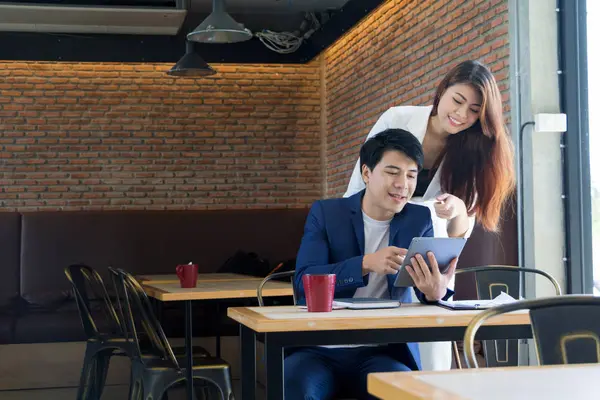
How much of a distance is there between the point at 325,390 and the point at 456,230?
157 centimetres

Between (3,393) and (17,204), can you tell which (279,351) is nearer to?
(3,393)

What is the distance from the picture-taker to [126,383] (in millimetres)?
6184

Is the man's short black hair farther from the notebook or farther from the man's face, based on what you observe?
the notebook

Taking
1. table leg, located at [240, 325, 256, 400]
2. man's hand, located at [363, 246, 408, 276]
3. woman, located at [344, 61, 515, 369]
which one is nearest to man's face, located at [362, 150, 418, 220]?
man's hand, located at [363, 246, 408, 276]

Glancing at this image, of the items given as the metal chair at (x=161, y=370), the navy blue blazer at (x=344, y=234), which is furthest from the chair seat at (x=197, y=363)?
the navy blue blazer at (x=344, y=234)

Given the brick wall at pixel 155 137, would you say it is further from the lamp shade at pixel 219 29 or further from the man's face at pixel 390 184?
the man's face at pixel 390 184

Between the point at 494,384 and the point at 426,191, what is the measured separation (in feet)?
9.49

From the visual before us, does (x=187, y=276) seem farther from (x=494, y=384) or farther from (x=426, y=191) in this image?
(x=494, y=384)

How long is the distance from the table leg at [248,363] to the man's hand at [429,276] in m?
0.48

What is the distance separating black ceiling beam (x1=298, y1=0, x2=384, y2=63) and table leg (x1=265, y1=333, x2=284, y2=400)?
4828 mm

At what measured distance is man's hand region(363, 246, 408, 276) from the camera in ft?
8.12

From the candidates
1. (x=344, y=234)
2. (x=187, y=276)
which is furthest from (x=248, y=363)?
(x=187, y=276)

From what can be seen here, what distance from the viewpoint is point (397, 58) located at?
6.44 metres

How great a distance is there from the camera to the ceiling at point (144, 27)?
276 inches
